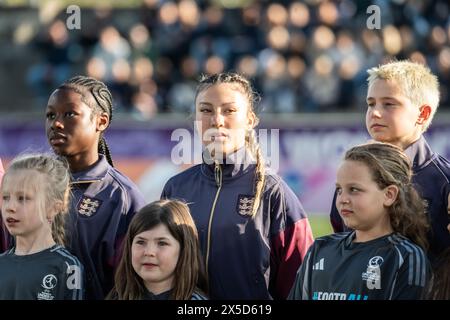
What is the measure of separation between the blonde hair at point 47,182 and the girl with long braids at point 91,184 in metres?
0.11

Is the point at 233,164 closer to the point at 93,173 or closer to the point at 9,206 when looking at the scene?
the point at 93,173

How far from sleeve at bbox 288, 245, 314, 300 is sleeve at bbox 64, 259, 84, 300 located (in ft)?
3.22

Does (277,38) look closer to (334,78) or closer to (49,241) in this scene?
(334,78)

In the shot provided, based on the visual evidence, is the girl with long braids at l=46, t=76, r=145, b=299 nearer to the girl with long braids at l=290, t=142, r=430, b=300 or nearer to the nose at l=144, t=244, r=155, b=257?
the nose at l=144, t=244, r=155, b=257

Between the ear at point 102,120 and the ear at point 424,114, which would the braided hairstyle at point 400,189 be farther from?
the ear at point 102,120

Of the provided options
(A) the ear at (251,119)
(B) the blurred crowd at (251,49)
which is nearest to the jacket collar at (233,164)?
(A) the ear at (251,119)

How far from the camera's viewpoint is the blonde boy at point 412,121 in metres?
5.17

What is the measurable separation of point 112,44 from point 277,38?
2634 millimetres

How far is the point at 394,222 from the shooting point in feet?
16.0

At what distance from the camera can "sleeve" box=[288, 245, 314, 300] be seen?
15.9 ft

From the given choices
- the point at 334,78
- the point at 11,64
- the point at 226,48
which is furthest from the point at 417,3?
the point at 11,64

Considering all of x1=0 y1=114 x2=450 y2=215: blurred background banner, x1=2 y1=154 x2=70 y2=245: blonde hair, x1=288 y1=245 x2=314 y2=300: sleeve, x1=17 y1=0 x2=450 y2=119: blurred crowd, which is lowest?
x1=288 y1=245 x2=314 y2=300: sleeve

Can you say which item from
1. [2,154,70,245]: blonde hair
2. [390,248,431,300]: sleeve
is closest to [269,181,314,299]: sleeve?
[390,248,431,300]: sleeve
